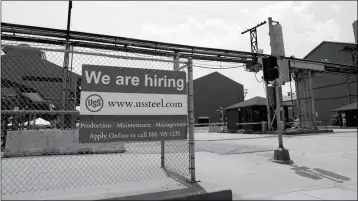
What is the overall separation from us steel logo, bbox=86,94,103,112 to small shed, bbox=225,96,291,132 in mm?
23671

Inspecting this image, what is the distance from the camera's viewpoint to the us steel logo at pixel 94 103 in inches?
159

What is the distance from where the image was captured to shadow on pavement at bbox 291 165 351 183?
5219 mm

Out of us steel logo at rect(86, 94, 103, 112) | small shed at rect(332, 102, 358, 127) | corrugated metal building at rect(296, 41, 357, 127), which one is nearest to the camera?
us steel logo at rect(86, 94, 103, 112)

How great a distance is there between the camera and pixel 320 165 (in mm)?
6695

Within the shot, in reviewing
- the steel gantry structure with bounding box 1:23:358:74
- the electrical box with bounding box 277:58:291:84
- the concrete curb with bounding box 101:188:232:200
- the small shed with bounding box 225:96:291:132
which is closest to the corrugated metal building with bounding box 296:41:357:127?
the small shed with bounding box 225:96:291:132

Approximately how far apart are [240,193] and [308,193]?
117cm

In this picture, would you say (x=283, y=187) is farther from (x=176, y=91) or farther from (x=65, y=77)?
(x=65, y=77)

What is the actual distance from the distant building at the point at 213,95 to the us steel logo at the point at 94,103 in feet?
149

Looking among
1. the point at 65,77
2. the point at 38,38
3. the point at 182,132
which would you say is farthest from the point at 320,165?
the point at 38,38

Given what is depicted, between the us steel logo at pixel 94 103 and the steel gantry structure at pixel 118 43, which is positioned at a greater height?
the steel gantry structure at pixel 118 43

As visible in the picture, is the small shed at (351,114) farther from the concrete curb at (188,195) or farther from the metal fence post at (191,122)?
the concrete curb at (188,195)

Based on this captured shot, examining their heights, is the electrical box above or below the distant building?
below

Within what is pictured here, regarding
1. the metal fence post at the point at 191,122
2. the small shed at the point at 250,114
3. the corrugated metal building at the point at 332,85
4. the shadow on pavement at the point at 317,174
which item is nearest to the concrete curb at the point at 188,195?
the metal fence post at the point at 191,122

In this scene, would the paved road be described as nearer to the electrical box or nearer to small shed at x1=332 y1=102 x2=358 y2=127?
the electrical box
